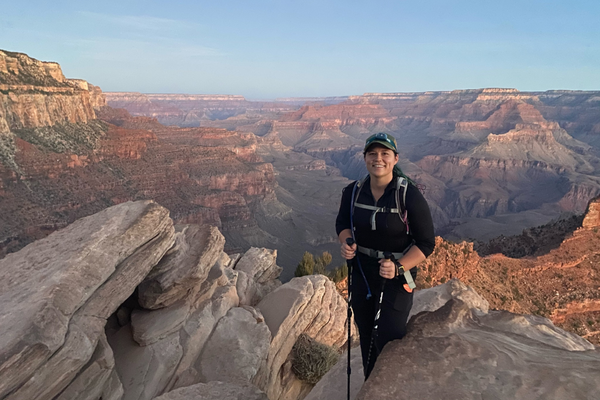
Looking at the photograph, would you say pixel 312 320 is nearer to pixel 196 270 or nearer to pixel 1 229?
pixel 196 270

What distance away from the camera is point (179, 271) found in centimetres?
799

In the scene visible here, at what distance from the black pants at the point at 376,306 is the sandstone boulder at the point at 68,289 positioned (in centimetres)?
428

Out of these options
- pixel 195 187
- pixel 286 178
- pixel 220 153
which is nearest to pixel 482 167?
pixel 286 178

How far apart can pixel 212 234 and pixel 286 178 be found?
4119 inches

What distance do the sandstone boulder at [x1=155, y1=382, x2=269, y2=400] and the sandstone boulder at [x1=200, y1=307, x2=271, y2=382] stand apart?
1.55m

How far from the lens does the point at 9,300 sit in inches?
214

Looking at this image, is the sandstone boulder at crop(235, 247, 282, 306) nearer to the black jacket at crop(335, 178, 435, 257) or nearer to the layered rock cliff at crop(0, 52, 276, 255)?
the black jacket at crop(335, 178, 435, 257)

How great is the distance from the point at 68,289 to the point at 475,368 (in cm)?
598

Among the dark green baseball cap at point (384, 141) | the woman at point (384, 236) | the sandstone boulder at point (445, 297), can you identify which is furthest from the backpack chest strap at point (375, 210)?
the sandstone boulder at point (445, 297)

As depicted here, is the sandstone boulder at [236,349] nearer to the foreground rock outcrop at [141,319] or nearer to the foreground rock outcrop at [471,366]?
the foreground rock outcrop at [141,319]

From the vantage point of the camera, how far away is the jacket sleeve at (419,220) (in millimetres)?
4008

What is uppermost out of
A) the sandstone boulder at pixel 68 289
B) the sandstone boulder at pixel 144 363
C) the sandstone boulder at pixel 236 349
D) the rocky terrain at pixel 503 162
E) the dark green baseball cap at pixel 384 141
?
the dark green baseball cap at pixel 384 141

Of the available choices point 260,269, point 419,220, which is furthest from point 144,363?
point 260,269

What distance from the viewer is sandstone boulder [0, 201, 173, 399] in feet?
15.6
